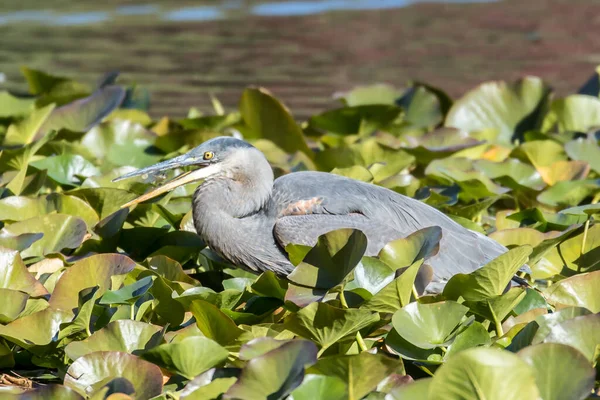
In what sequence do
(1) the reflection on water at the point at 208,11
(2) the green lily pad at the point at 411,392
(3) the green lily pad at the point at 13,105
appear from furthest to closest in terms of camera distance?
(1) the reflection on water at the point at 208,11
(3) the green lily pad at the point at 13,105
(2) the green lily pad at the point at 411,392

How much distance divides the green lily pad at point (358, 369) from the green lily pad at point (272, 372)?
8.6 inches

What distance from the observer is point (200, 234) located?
420 cm

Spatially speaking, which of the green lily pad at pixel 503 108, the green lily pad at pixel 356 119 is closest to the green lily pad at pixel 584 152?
the green lily pad at pixel 503 108

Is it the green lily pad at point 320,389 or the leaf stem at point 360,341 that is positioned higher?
the green lily pad at point 320,389

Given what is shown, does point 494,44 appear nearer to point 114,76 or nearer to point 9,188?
point 114,76

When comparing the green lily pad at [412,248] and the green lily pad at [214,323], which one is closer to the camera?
the green lily pad at [214,323]

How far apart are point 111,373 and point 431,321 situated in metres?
1.07

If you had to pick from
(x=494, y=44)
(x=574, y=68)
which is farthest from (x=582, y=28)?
(x=574, y=68)

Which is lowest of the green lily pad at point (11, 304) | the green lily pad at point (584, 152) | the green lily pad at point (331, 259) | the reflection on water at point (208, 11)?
the reflection on water at point (208, 11)

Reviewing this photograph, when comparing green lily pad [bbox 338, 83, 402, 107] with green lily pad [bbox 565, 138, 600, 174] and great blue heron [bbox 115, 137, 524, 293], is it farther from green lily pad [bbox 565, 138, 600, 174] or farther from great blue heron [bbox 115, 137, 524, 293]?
great blue heron [bbox 115, 137, 524, 293]

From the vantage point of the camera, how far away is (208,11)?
15.7 meters

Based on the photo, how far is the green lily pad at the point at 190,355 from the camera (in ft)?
9.40

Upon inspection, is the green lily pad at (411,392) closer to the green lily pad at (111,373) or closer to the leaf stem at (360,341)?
the leaf stem at (360,341)

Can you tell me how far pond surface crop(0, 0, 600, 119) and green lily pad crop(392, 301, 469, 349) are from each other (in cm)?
566
